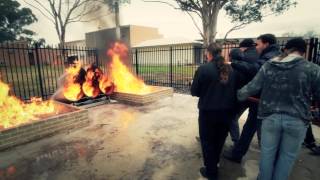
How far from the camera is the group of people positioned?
2266 mm

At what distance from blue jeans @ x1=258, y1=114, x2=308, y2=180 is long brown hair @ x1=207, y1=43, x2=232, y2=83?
2.43 ft

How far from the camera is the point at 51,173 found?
11.1ft

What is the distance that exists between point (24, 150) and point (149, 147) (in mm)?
2673

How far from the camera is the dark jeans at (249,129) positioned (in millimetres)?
3357

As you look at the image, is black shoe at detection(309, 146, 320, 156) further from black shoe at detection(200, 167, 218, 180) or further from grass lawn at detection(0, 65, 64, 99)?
grass lawn at detection(0, 65, 64, 99)

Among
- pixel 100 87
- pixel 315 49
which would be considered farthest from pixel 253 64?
pixel 100 87

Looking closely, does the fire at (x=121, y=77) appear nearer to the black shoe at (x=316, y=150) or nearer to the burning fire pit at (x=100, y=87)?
the burning fire pit at (x=100, y=87)

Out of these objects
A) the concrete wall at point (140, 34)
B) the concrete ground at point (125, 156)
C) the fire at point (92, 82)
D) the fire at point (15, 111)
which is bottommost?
the concrete ground at point (125, 156)

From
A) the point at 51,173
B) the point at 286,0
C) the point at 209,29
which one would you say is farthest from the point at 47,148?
the point at 286,0

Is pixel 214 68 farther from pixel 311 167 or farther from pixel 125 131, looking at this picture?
pixel 125 131

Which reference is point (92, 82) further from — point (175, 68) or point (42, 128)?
point (175, 68)

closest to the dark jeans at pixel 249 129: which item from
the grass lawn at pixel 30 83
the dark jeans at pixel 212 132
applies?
the dark jeans at pixel 212 132

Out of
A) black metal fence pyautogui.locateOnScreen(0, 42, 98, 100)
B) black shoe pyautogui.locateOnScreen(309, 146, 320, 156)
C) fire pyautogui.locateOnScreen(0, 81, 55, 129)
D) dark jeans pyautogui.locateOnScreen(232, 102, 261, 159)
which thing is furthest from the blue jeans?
black metal fence pyautogui.locateOnScreen(0, 42, 98, 100)

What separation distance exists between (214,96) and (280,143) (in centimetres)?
97
